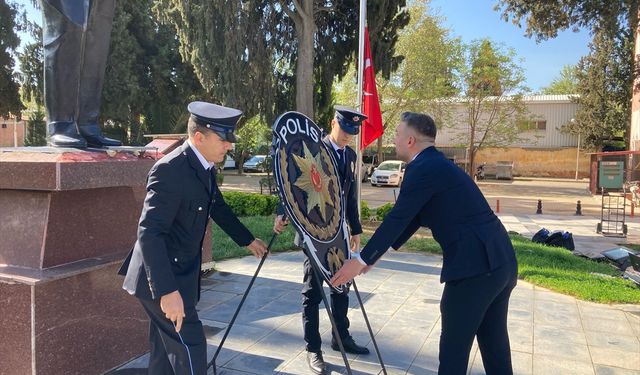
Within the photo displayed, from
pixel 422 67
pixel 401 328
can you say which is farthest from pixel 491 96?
pixel 401 328

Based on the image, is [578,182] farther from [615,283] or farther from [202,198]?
[202,198]

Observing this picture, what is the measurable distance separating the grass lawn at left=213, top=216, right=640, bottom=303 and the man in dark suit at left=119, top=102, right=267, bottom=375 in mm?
4867

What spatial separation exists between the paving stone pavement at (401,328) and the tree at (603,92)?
1139 inches

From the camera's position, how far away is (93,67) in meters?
3.85

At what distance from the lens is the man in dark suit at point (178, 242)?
227 cm

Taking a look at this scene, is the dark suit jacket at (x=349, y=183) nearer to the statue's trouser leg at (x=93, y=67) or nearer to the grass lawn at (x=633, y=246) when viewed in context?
the statue's trouser leg at (x=93, y=67)

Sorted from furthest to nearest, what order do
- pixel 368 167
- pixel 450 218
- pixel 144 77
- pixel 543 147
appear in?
pixel 543 147 < pixel 368 167 < pixel 144 77 < pixel 450 218

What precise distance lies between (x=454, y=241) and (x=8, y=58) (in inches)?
971

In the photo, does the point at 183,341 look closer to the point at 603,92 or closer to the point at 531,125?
the point at 603,92

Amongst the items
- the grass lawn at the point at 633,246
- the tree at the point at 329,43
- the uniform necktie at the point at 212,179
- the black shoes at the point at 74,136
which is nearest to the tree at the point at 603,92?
the tree at the point at 329,43

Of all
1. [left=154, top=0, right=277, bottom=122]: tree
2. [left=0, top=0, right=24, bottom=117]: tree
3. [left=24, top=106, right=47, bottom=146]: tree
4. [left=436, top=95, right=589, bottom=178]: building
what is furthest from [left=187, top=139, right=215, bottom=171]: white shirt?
[left=436, top=95, right=589, bottom=178]: building

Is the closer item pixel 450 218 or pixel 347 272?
pixel 450 218

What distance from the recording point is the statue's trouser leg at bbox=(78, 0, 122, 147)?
378 centimetres

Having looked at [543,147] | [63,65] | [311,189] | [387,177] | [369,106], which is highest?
[543,147]
